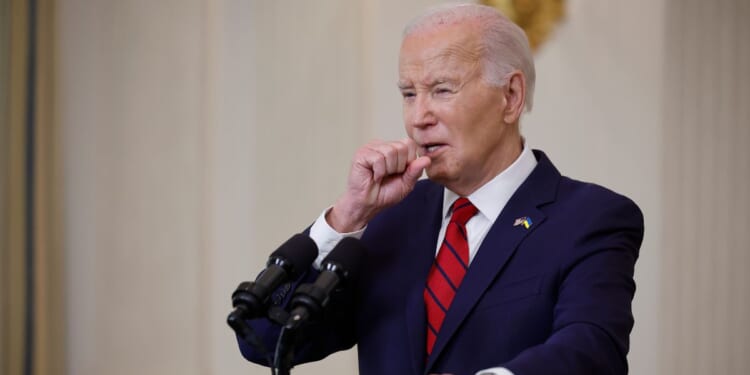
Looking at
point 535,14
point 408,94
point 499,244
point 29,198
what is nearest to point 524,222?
point 499,244

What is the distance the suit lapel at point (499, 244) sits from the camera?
1856 millimetres

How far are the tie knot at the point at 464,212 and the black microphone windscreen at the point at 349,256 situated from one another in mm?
381

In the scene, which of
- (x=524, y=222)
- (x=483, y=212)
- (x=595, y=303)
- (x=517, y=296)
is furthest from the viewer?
(x=483, y=212)

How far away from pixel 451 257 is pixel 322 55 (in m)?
2.66

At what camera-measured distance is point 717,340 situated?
428cm

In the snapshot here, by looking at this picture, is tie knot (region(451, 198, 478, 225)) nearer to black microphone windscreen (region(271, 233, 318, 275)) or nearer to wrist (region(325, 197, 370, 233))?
wrist (region(325, 197, 370, 233))

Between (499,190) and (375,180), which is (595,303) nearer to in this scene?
(499,190)

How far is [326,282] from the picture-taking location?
1590mm

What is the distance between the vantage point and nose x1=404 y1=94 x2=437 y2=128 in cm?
202

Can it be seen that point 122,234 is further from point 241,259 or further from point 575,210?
point 575,210

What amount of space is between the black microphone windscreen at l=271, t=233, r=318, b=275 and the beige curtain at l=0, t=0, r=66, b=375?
9.61ft

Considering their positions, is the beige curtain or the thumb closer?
the thumb

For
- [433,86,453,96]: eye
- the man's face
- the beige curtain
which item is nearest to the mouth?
the man's face

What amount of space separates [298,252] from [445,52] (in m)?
0.62
